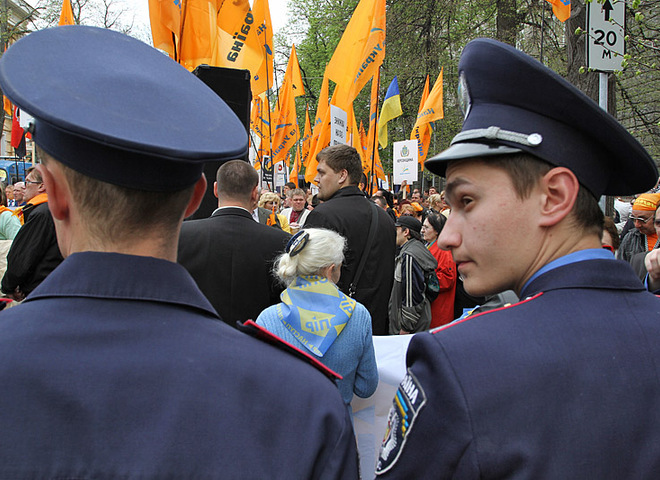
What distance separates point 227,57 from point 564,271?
587 centimetres

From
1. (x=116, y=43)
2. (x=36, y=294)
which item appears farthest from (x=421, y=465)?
(x=116, y=43)

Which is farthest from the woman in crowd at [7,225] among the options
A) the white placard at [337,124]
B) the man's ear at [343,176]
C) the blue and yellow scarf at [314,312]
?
the blue and yellow scarf at [314,312]

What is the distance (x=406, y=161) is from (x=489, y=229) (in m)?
11.5

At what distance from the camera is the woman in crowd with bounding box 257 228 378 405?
9.36 ft

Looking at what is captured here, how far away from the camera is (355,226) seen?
13.8ft

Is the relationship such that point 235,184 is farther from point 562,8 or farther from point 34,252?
point 562,8

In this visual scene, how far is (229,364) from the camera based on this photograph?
3.22ft

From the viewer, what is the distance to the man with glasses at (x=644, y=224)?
5.46 meters

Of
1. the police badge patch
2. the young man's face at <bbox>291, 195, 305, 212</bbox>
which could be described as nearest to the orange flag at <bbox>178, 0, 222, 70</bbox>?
the police badge patch

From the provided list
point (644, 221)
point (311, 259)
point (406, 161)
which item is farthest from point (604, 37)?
point (406, 161)

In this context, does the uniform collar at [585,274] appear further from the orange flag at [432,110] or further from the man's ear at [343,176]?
the orange flag at [432,110]

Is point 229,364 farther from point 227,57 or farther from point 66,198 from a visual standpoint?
point 227,57

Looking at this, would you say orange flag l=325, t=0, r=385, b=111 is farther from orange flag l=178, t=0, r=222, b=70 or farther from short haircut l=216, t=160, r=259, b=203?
short haircut l=216, t=160, r=259, b=203

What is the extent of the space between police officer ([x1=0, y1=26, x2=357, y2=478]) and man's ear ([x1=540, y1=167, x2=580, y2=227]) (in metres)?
0.59
